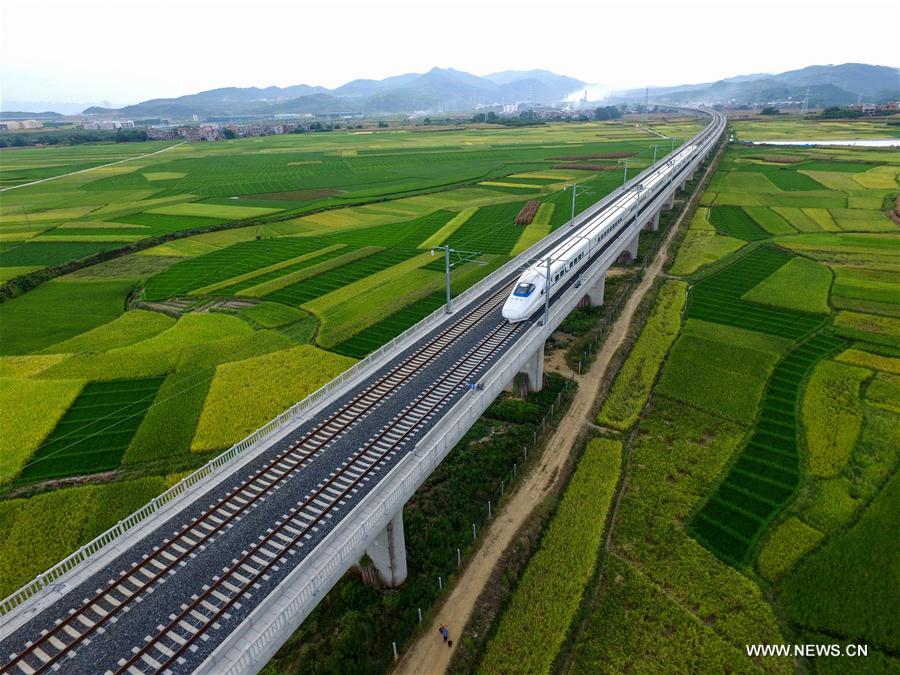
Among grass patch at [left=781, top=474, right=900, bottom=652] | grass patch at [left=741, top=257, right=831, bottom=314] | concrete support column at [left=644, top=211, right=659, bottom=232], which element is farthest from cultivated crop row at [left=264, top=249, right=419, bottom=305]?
grass patch at [left=781, top=474, right=900, bottom=652]

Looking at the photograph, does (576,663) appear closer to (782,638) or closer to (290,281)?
(782,638)

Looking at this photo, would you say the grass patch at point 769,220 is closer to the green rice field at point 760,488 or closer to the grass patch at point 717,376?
the green rice field at point 760,488

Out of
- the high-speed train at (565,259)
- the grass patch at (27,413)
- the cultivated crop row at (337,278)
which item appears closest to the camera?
the grass patch at (27,413)

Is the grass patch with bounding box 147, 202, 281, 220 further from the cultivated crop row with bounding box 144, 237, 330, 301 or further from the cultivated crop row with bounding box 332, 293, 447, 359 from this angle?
the cultivated crop row with bounding box 332, 293, 447, 359

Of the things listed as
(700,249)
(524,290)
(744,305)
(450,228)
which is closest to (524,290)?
(524,290)

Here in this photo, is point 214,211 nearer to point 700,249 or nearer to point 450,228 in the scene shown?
point 450,228

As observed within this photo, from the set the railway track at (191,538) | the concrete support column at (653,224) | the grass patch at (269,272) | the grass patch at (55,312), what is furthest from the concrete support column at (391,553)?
the concrete support column at (653,224)

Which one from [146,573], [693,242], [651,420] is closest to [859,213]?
[693,242]
